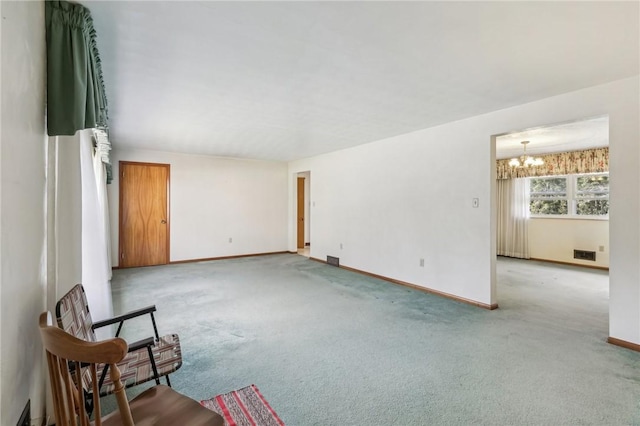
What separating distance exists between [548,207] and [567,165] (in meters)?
1.01

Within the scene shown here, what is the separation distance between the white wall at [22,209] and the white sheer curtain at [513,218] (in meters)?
8.17

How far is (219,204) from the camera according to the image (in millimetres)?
6938

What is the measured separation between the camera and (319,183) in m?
6.77

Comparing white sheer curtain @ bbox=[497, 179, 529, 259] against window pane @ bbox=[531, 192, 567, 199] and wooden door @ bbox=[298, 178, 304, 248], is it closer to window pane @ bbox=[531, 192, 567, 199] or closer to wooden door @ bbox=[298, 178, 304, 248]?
window pane @ bbox=[531, 192, 567, 199]

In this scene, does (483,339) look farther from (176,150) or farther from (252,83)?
(176,150)

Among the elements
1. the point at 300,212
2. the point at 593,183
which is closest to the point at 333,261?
the point at 300,212

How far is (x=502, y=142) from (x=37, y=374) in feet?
20.6

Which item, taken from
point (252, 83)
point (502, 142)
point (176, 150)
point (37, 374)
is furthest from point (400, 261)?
point (176, 150)

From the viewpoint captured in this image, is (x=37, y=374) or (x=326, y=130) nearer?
(x=37, y=374)

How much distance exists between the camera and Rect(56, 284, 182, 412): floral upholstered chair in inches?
58.0

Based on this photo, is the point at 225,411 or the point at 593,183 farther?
the point at 593,183

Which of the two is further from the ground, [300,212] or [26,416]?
[300,212]

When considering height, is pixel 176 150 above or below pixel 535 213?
above

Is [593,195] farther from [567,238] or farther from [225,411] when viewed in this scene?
[225,411]
